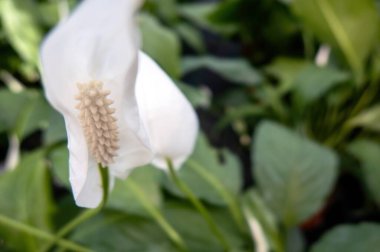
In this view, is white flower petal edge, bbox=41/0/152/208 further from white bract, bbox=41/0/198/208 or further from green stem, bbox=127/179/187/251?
green stem, bbox=127/179/187/251

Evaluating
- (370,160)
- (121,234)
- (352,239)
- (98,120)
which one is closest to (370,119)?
(370,160)

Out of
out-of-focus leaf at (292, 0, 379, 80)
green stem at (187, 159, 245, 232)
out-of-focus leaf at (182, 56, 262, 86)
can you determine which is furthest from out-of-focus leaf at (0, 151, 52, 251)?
out-of-focus leaf at (292, 0, 379, 80)

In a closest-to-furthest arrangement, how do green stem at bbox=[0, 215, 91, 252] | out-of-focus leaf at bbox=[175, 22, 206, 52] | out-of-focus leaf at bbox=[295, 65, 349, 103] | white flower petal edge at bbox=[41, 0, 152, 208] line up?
1. white flower petal edge at bbox=[41, 0, 152, 208]
2. green stem at bbox=[0, 215, 91, 252]
3. out-of-focus leaf at bbox=[295, 65, 349, 103]
4. out-of-focus leaf at bbox=[175, 22, 206, 52]

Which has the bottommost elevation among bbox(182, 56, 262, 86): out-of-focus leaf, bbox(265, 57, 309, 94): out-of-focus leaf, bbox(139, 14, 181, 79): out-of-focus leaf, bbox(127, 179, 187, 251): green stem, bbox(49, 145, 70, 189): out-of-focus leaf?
bbox(265, 57, 309, 94): out-of-focus leaf

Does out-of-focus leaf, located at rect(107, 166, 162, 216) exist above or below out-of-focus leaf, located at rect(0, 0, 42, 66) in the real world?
below

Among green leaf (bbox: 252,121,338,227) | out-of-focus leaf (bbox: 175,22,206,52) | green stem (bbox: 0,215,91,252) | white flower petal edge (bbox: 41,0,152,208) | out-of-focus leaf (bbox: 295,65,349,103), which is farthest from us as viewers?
out-of-focus leaf (bbox: 175,22,206,52)

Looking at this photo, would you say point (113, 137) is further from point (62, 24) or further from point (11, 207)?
point (11, 207)

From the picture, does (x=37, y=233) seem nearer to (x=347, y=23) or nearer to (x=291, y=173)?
(x=291, y=173)

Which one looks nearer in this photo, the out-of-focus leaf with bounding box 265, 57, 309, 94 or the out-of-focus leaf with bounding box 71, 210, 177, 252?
the out-of-focus leaf with bounding box 71, 210, 177, 252
